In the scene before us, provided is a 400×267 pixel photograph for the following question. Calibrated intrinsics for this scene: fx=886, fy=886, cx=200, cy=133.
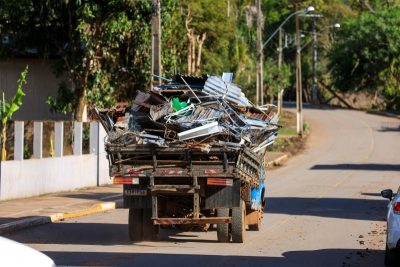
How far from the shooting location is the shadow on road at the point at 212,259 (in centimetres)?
1270

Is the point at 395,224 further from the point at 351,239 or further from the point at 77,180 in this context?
the point at 77,180

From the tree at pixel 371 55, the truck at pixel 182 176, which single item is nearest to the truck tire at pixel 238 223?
the truck at pixel 182 176

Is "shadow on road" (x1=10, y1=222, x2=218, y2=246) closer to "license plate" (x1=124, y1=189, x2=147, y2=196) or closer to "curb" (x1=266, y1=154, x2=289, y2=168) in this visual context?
"license plate" (x1=124, y1=189, x2=147, y2=196)

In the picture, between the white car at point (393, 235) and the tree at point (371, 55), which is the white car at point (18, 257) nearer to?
the white car at point (393, 235)

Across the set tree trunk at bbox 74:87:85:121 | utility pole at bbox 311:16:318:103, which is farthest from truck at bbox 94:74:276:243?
utility pole at bbox 311:16:318:103

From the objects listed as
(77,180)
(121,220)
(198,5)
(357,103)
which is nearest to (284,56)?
(357,103)

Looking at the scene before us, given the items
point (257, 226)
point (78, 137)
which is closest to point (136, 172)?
point (257, 226)

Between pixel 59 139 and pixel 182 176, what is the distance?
1179cm

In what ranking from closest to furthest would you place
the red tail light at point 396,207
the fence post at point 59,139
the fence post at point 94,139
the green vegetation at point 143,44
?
the red tail light at point 396,207, the fence post at point 59,139, the fence post at point 94,139, the green vegetation at point 143,44

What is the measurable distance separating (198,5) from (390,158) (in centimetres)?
1261

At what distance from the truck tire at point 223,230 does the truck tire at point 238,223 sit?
0.12 meters

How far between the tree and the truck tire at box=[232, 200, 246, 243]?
64.3 meters

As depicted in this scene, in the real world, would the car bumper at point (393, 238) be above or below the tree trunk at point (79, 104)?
below

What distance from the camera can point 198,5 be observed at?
45.8 m
